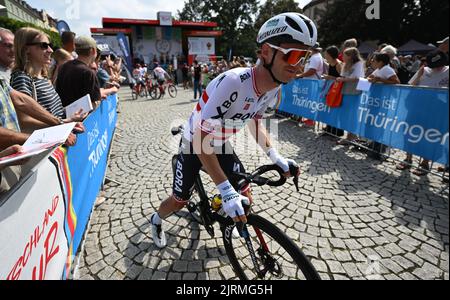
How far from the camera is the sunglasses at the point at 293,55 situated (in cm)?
177

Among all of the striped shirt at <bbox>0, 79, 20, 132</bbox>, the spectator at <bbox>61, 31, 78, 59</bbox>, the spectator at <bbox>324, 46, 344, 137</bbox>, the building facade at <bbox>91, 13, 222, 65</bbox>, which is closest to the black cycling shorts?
the striped shirt at <bbox>0, 79, 20, 132</bbox>

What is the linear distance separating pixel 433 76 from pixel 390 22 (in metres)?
35.2

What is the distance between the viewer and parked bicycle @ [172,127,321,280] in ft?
6.05

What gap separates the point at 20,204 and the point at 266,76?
1818 millimetres

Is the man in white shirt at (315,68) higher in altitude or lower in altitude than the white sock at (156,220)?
higher

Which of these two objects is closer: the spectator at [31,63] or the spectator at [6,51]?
the spectator at [6,51]

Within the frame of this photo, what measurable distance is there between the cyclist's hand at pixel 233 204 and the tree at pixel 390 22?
34118mm

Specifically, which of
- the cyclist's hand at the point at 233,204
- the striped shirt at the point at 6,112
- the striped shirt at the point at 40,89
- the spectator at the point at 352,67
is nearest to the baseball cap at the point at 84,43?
the striped shirt at the point at 40,89

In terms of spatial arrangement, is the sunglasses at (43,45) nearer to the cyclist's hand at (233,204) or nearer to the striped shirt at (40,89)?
the striped shirt at (40,89)

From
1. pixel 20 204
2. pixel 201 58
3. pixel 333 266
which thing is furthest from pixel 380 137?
pixel 201 58

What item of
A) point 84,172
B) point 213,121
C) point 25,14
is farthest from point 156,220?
point 25,14

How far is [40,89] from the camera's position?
292cm

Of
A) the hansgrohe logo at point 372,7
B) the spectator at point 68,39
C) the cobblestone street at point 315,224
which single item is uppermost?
the hansgrohe logo at point 372,7

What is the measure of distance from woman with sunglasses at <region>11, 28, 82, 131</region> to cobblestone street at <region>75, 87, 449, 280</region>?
1569mm
